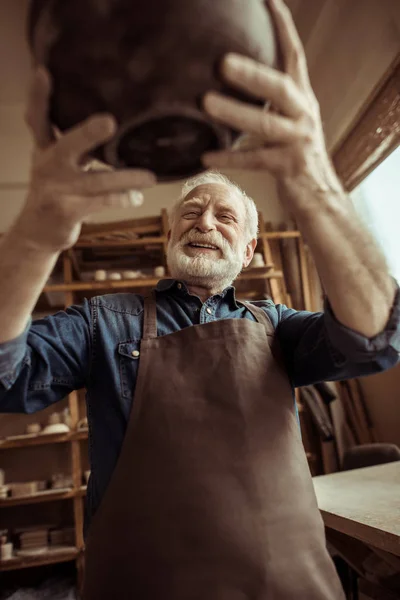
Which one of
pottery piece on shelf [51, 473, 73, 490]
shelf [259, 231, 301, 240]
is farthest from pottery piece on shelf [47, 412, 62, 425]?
shelf [259, 231, 301, 240]

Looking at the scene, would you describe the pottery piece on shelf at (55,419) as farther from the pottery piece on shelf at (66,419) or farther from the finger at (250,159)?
the finger at (250,159)

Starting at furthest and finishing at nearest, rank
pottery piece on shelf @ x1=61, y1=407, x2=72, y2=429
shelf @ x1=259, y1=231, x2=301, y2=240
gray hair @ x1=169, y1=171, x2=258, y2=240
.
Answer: shelf @ x1=259, y1=231, x2=301, y2=240
pottery piece on shelf @ x1=61, y1=407, x2=72, y2=429
gray hair @ x1=169, y1=171, x2=258, y2=240

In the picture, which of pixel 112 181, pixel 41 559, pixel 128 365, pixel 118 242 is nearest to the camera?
pixel 112 181

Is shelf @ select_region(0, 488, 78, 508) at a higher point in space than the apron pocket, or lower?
lower

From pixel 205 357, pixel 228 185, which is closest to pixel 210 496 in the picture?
pixel 205 357

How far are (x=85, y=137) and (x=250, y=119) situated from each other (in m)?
0.25

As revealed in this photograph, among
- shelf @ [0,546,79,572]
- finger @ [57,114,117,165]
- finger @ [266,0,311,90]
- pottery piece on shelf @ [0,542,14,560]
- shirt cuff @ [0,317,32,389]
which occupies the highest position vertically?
→ finger @ [266,0,311,90]

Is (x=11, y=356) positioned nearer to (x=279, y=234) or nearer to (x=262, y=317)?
(x=262, y=317)

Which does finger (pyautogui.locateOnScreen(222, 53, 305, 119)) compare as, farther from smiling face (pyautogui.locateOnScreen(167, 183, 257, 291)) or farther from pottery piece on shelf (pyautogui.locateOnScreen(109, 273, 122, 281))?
pottery piece on shelf (pyautogui.locateOnScreen(109, 273, 122, 281))

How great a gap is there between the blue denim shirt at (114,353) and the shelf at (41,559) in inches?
97.3

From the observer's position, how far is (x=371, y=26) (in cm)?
317

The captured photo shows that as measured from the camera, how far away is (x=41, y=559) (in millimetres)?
3248

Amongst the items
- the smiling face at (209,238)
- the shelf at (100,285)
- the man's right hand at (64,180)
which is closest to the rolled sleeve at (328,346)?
the smiling face at (209,238)

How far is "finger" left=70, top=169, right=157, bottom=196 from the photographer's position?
2.43ft
